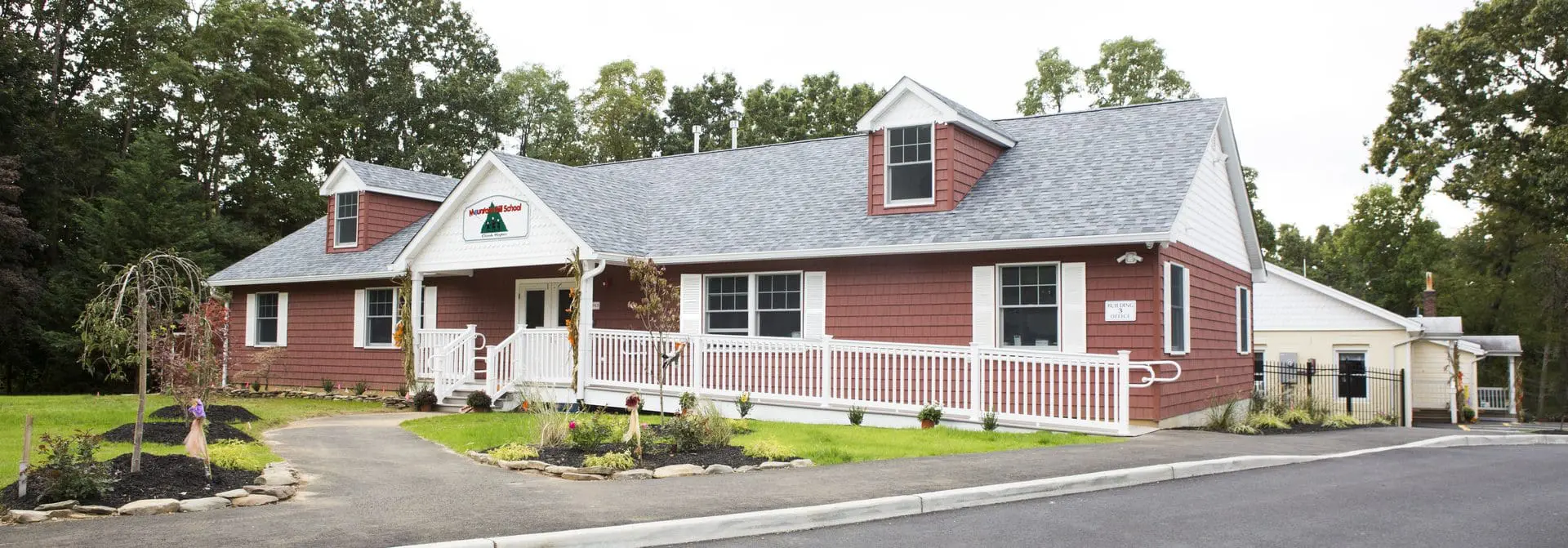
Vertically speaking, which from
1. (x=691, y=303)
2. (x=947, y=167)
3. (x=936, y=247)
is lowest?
(x=691, y=303)

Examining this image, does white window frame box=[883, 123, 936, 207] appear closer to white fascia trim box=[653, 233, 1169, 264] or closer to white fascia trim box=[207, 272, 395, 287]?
white fascia trim box=[653, 233, 1169, 264]

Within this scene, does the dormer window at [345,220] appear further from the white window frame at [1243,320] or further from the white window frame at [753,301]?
the white window frame at [1243,320]

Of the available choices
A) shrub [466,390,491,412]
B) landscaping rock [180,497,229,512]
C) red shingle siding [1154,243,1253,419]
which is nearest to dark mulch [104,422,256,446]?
landscaping rock [180,497,229,512]

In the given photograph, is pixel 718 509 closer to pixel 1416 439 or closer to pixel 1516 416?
pixel 1416 439

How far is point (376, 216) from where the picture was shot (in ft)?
81.1

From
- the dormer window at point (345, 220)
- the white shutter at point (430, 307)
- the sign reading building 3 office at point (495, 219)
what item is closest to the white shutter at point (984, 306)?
the sign reading building 3 office at point (495, 219)

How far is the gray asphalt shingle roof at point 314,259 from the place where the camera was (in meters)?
23.3

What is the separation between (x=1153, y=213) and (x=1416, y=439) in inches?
191

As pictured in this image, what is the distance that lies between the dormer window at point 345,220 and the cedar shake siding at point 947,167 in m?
13.0

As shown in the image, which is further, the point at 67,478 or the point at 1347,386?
the point at 1347,386

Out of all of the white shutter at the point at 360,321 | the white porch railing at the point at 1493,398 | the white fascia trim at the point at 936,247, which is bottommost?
the white porch railing at the point at 1493,398

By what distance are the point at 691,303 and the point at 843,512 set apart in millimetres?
10986

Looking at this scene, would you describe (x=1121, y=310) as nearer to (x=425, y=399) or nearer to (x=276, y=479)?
(x=276, y=479)

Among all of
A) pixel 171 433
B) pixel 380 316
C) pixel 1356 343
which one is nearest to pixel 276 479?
pixel 171 433
